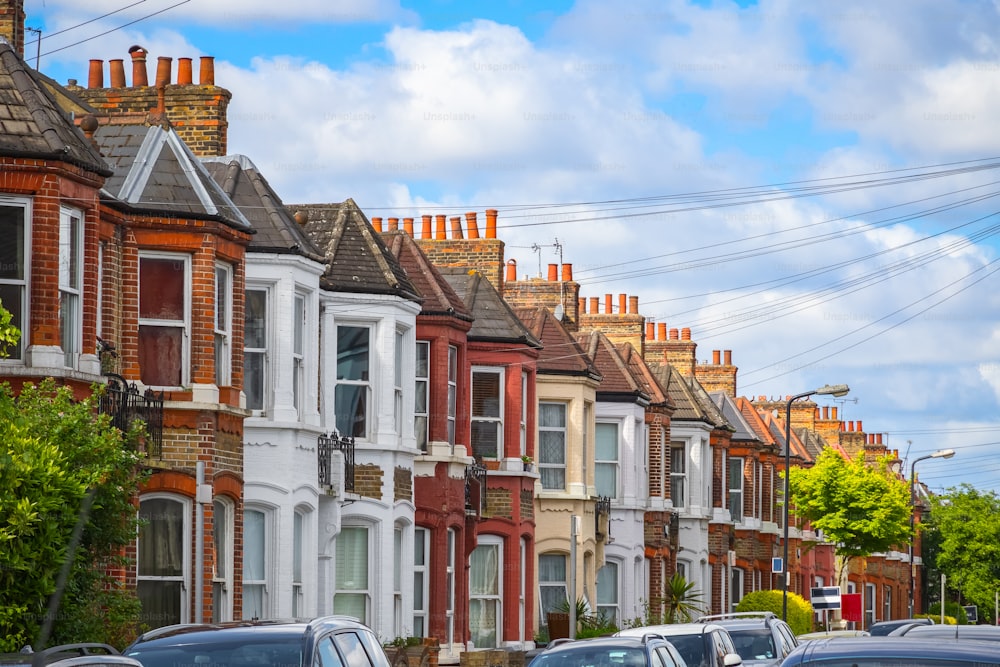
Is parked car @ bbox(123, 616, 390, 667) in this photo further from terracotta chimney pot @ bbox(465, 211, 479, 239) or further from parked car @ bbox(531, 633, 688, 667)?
terracotta chimney pot @ bbox(465, 211, 479, 239)

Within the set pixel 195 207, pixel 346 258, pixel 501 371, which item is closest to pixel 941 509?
pixel 501 371

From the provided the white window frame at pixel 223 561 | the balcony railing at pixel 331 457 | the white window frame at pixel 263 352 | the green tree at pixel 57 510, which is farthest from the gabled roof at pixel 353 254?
the green tree at pixel 57 510

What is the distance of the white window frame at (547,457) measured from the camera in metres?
40.2

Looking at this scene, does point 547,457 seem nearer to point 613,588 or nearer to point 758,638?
point 613,588

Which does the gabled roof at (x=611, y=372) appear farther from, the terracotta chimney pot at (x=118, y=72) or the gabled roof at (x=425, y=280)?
the terracotta chimney pot at (x=118, y=72)

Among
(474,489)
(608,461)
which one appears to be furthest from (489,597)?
(608,461)

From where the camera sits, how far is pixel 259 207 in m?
26.1

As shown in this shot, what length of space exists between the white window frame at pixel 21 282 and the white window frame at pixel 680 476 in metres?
34.6

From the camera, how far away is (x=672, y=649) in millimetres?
17203

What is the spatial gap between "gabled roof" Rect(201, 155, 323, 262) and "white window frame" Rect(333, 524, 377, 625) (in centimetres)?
527

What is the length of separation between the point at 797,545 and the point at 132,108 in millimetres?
48682

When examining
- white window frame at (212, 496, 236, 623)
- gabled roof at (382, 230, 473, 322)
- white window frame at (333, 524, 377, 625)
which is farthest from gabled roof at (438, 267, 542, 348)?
white window frame at (212, 496, 236, 623)

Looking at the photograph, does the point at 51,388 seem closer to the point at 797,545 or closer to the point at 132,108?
the point at 132,108

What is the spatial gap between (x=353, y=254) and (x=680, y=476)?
962 inches
